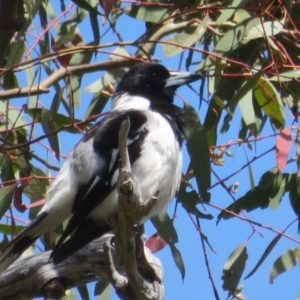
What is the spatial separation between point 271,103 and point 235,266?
53cm

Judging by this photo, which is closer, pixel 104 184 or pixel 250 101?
pixel 104 184

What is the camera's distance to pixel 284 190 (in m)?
3.50

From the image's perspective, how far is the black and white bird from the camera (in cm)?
305

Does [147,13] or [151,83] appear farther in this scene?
[151,83]

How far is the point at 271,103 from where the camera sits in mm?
3352

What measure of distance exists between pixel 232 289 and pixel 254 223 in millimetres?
212

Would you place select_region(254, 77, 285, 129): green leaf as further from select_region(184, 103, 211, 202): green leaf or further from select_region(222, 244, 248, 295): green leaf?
select_region(222, 244, 248, 295): green leaf

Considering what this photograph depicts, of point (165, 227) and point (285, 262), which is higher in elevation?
point (165, 227)

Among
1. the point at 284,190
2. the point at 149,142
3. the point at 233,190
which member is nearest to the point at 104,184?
the point at 149,142

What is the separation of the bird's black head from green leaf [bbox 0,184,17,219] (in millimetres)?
593

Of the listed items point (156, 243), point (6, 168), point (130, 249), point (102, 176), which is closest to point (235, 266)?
point (156, 243)

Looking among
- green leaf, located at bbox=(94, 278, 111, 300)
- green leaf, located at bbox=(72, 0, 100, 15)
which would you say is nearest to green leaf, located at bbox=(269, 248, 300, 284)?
green leaf, located at bbox=(94, 278, 111, 300)

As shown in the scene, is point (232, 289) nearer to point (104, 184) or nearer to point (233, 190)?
point (233, 190)

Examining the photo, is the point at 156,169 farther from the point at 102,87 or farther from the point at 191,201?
the point at 102,87
